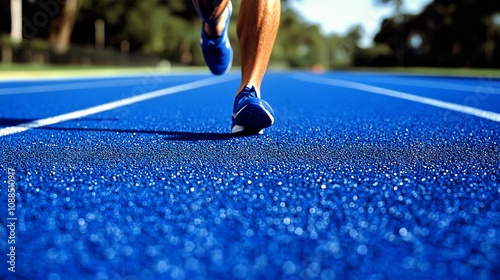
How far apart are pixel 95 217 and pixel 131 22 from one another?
129 feet

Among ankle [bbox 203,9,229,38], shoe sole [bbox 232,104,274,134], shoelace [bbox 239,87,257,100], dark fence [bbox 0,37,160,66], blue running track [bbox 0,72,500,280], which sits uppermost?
dark fence [bbox 0,37,160,66]

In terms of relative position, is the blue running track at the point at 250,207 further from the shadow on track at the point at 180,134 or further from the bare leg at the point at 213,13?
the bare leg at the point at 213,13

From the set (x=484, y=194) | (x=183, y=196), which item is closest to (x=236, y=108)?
(x=183, y=196)

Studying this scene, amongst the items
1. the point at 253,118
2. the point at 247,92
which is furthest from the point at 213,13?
the point at 253,118

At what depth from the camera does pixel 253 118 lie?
2566 millimetres

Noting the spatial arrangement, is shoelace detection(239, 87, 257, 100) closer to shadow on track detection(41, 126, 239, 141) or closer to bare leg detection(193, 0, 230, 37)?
shadow on track detection(41, 126, 239, 141)

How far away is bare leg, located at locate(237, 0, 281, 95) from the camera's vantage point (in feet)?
9.03

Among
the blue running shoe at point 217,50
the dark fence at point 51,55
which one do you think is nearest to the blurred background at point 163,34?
the dark fence at point 51,55

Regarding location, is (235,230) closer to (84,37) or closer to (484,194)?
(484,194)

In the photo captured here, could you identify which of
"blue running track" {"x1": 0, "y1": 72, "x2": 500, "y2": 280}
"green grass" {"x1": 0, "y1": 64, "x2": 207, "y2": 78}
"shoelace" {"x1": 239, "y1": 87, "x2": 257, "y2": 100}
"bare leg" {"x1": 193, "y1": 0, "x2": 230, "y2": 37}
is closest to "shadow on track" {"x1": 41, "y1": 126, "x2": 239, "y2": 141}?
"blue running track" {"x1": 0, "y1": 72, "x2": 500, "y2": 280}

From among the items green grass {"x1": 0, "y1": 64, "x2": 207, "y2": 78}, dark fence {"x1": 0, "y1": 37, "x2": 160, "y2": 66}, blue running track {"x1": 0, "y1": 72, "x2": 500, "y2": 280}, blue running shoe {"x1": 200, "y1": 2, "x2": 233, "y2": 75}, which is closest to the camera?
blue running track {"x1": 0, "y1": 72, "x2": 500, "y2": 280}

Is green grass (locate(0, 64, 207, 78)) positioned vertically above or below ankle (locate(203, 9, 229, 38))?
below

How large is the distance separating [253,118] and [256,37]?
18.8 inches

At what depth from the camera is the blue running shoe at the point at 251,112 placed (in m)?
2.51
